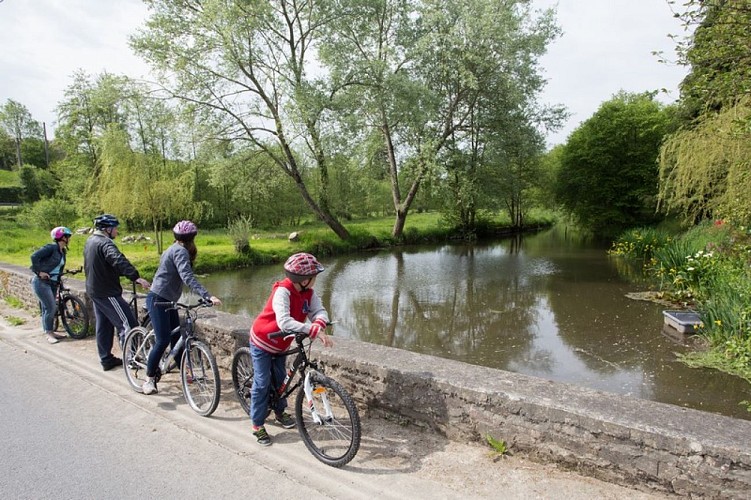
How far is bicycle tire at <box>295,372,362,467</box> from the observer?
306 centimetres

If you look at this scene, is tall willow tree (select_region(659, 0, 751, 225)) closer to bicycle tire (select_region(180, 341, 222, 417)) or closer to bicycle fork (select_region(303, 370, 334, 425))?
bicycle fork (select_region(303, 370, 334, 425))

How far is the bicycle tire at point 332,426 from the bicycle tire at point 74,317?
4.75 meters

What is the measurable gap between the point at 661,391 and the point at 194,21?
809 inches

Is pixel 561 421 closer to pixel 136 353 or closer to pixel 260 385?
pixel 260 385

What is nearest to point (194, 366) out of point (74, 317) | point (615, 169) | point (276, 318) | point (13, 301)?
point (276, 318)

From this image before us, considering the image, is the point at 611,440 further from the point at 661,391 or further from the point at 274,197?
the point at 274,197

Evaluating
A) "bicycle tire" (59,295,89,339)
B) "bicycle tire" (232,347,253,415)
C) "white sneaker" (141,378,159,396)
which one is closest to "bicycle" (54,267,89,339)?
"bicycle tire" (59,295,89,339)

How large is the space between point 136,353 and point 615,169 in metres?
31.9

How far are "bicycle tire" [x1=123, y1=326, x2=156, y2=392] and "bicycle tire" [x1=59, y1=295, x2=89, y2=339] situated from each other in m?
2.36

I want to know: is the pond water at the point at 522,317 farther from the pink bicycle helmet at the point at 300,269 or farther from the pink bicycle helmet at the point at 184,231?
the pink bicycle helmet at the point at 184,231

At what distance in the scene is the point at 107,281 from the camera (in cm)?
491

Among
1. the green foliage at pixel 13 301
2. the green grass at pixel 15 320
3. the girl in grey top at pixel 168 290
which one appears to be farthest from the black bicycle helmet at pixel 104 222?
A: the green foliage at pixel 13 301

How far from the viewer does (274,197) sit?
33156 millimetres

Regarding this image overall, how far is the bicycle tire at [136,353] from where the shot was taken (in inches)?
179
